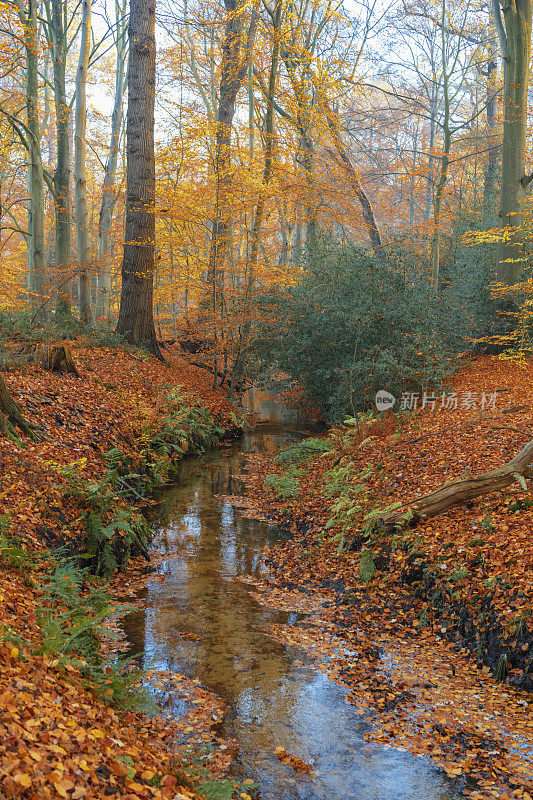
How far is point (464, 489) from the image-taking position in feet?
21.7

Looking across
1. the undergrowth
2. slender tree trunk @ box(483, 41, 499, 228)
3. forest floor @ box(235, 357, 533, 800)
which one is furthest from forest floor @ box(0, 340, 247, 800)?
slender tree trunk @ box(483, 41, 499, 228)

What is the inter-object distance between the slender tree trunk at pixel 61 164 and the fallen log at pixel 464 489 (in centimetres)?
1153

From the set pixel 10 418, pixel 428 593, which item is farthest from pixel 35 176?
pixel 428 593

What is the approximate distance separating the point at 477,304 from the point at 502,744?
1339 cm

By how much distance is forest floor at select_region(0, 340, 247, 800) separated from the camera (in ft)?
8.46

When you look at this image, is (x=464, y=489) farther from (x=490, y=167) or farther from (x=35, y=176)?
(x=490, y=167)

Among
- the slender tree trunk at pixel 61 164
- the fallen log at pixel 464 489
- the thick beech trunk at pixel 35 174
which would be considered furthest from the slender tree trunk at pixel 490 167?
the fallen log at pixel 464 489

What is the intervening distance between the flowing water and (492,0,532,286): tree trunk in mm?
10479

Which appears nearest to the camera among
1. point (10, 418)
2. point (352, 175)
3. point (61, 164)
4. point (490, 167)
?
point (10, 418)

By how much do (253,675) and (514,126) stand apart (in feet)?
48.8

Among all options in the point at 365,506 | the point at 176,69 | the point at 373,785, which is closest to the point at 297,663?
the point at 373,785

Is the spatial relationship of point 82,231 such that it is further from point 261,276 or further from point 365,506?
point 365,506

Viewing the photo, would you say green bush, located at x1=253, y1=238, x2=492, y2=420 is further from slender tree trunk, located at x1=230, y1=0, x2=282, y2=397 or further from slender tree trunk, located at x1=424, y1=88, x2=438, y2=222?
slender tree trunk, located at x1=424, y1=88, x2=438, y2=222

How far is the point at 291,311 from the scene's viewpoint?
14852 mm
